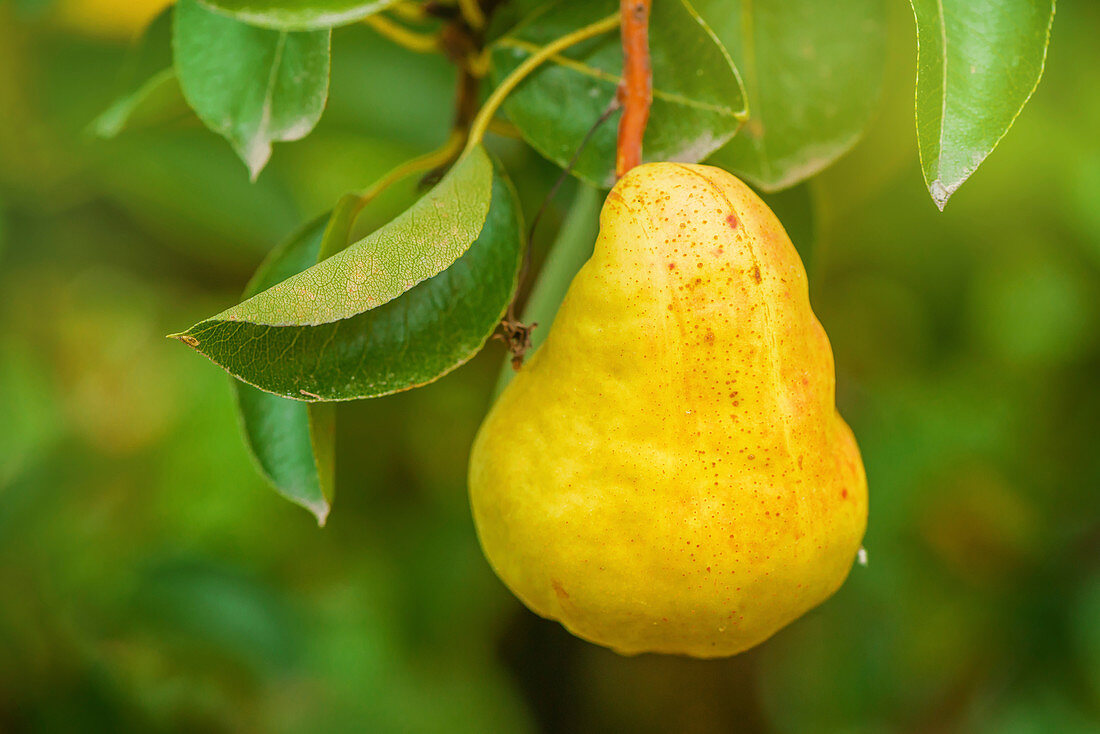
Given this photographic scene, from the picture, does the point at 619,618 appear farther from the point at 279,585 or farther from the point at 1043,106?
the point at 1043,106

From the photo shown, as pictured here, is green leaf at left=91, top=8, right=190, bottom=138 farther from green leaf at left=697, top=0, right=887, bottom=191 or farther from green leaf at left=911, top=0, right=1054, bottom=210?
green leaf at left=911, top=0, right=1054, bottom=210

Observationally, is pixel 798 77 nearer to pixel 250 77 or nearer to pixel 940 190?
pixel 940 190

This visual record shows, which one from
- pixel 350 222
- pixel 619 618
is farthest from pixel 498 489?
pixel 350 222

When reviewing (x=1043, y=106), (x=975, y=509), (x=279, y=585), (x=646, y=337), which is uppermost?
(x=646, y=337)

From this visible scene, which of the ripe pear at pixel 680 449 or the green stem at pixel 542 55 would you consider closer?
the ripe pear at pixel 680 449

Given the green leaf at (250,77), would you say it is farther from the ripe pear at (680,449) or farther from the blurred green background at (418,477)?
the blurred green background at (418,477)

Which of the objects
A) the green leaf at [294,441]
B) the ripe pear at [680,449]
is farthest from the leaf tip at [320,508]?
the ripe pear at [680,449]
